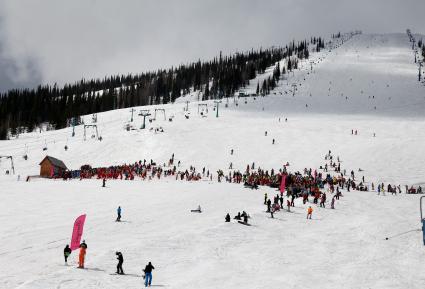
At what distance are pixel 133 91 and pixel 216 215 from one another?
362 feet

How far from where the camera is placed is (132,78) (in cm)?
18150

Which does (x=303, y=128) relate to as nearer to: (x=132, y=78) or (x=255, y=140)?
(x=255, y=140)

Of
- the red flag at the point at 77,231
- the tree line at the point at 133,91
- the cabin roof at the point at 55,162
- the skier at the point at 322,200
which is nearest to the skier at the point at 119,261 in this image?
the red flag at the point at 77,231

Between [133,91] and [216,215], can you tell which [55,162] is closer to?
[216,215]

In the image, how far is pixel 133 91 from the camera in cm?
13075

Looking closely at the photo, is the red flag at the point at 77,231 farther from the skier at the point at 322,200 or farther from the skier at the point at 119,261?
the skier at the point at 322,200

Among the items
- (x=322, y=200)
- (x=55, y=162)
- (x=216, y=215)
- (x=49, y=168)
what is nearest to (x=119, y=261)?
(x=216, y=215)

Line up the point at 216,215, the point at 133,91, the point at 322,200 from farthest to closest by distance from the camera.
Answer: the point at 133,91
the point at 322,200
the point at 216,215

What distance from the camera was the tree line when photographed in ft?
341

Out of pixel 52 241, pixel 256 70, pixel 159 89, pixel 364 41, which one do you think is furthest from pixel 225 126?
pixel 364 41

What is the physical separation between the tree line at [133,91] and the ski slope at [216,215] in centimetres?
4031

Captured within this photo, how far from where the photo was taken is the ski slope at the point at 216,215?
15.4 metres

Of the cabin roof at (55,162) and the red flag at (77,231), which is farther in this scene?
the cabin roof at (55,162)

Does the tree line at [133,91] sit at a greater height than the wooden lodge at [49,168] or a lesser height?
greater
